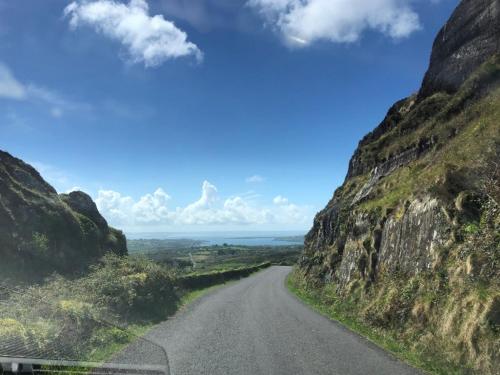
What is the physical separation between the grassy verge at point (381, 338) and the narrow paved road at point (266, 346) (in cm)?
43

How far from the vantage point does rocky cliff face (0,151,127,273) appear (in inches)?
889

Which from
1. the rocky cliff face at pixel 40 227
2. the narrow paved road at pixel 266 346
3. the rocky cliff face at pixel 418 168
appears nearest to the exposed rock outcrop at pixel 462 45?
the rocky cliff face at pixel 418 168

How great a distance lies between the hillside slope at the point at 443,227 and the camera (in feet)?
38.0

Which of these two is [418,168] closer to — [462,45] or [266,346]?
[462,45]

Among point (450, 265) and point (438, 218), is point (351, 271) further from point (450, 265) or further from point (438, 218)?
point (450, 265)

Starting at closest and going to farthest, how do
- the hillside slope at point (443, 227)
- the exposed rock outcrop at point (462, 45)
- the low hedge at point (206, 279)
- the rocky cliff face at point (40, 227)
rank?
1. the hillside slope at point (443, 227)
2. the rocky cliff face at point (40, 227)
3. the exposed rock outcrop at point (462, 45)
4. the low hedge at point (206, 279)

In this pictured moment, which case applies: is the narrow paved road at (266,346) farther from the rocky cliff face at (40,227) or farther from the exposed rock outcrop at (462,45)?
the exposed rock outcrop at (462,45)

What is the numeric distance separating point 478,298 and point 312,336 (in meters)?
5.44

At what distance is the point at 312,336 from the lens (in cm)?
1452

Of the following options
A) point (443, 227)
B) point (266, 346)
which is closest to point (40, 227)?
point (266, 346)

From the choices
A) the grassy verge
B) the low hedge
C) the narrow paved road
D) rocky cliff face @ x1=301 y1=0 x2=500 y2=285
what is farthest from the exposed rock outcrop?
the low hedge

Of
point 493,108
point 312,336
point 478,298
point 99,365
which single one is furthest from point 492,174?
point 99,365

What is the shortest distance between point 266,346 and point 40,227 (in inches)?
697

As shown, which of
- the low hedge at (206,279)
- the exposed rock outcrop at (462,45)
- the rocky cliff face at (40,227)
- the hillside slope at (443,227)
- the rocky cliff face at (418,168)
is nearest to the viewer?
the hillside slope at (443,227)
